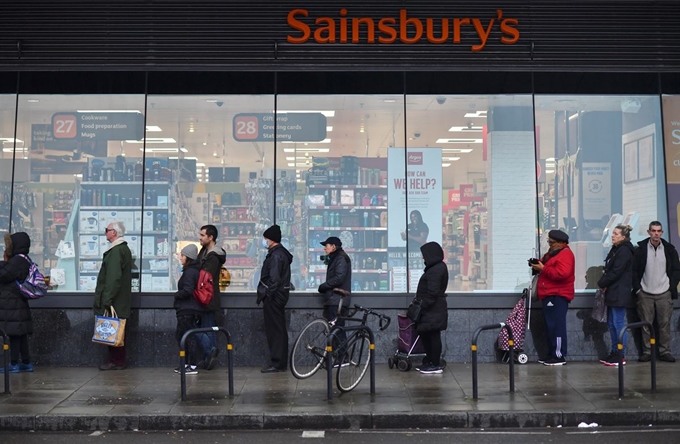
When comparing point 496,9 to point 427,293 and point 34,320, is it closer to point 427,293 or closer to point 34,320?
point 427,293

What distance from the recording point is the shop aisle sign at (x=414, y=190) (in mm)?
14156

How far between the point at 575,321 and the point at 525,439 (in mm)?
4999

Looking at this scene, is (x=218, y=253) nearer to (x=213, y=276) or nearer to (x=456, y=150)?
(x=213, y=276)

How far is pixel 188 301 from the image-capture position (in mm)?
12680

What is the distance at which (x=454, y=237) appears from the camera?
14195 millimetres

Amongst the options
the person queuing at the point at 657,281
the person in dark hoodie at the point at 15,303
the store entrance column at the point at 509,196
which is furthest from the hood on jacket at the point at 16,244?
the person queuing at the point at 657,281

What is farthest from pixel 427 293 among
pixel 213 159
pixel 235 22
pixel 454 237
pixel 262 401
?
pixel 235 22

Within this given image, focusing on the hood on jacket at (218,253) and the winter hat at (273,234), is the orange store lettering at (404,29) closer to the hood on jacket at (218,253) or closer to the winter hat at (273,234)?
the winter hat at (273,234)

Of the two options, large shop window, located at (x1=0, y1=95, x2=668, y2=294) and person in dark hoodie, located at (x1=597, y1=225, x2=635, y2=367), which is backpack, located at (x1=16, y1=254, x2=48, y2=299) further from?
person in dark hoodie, located at (x1=597, y1=225, x2=635, y2=367)

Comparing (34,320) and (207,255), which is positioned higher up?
(207,255)

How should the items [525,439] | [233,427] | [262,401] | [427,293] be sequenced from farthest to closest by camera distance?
[427,293], [262,401], [233,427], [525,439]

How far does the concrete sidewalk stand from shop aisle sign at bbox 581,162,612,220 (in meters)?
2.57

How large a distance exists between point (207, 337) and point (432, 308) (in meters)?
3.10

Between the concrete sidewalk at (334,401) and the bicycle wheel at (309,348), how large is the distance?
19 cm
